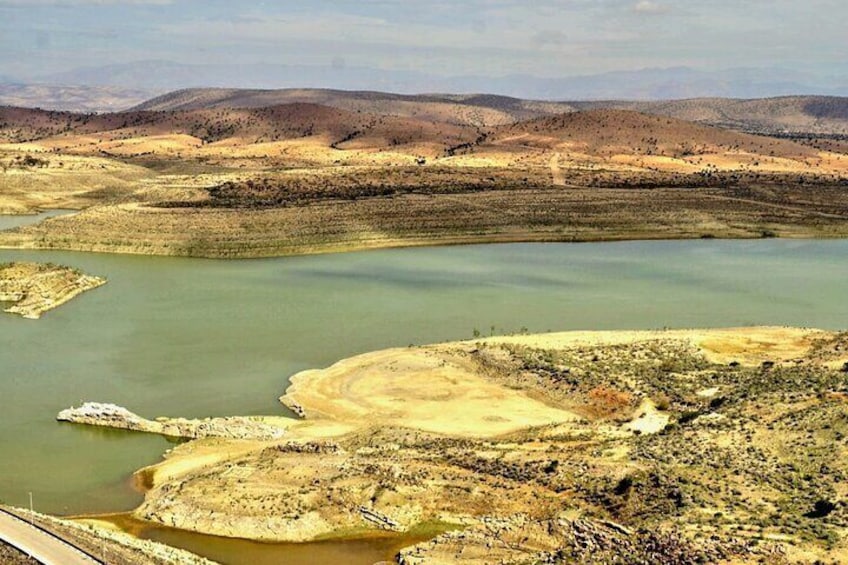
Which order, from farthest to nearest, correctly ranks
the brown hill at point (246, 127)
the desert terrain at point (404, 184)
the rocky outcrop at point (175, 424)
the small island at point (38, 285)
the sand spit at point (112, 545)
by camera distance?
the brown hill at point (246, 127)
the desert terrain at point (404, 184)
the small island at point (38, 285)
the rocky outcrop at point (175, 424)
the sand spit at point (112, 545)

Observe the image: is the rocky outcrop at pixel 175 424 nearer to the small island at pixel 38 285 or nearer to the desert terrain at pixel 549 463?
the desert terrain at pixel 549 463

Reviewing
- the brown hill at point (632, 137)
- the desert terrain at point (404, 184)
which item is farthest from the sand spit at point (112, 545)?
the brown hill at point (632, 137)

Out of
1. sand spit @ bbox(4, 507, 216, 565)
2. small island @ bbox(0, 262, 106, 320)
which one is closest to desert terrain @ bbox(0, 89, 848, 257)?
small island @ bbox(0, 262, 106, 320)

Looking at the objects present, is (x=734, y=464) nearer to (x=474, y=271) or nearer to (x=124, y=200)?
(x=474, y=271)

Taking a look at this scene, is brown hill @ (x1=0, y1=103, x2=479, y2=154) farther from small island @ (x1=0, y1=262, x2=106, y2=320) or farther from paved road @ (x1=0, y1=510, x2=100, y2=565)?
paved road @ (x1=0, y1=510, x2=100, y2=565)

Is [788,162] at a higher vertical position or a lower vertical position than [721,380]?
higher

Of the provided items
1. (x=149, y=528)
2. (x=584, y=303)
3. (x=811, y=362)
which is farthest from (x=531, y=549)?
(x=584, y=303)
